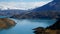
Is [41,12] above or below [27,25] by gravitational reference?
above

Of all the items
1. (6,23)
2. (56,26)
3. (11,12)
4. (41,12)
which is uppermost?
(11,12)

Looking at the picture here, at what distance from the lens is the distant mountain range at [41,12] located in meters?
3.52

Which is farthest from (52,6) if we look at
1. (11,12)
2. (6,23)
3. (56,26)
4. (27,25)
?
(6,23)

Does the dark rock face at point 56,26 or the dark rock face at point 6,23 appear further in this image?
the dark rock face at point 6,23

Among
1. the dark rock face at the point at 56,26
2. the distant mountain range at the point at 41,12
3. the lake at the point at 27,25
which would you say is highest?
the distant mountain range at the point at 41,12

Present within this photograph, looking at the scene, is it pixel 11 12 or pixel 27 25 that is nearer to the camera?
pixel 27 25

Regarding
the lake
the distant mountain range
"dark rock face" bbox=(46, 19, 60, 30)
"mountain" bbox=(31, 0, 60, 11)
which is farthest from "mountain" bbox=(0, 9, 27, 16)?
"dark rock face" bbox=(46, 19, 60, 30)

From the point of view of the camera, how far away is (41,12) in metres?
3.59

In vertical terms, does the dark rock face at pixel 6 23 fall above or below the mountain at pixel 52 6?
below

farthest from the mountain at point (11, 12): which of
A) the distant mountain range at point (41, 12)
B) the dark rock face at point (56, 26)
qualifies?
the dark rock face at point (56, 26)

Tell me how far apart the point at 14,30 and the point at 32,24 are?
0.48 metres

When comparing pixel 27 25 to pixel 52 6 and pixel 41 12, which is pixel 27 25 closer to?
pixel 41 12

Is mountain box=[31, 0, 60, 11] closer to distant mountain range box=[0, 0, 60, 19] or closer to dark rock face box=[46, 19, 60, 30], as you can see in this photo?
distant mountain range box=[0, 0, 60, 19]

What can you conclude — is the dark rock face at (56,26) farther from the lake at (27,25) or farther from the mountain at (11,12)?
the mountain at (11,12)
